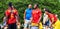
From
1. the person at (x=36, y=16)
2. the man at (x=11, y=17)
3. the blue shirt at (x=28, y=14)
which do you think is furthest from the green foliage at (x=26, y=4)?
the man at (x=11, y=17)

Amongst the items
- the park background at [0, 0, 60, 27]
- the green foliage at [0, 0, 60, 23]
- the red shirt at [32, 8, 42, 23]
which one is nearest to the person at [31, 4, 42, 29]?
the red shirt at [32, 8, 42, 23]

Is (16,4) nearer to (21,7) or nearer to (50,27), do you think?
(21,7)

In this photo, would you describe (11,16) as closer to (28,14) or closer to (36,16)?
(28,14)

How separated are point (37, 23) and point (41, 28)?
23 cm

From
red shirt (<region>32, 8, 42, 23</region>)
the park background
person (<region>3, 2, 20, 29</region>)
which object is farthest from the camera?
the park background

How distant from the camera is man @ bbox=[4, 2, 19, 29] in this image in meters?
11.0

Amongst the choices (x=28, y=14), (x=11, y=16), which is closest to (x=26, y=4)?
(x=28, y=14)

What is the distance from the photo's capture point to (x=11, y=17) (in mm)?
11094

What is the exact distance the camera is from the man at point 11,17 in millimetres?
11016

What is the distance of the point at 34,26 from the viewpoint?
11.4m

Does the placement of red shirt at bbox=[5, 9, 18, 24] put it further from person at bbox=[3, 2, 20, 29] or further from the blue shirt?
the blue shirt

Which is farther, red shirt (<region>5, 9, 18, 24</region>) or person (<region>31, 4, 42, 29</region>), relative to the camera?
person (<region>31, 4, 42, 29</region>)

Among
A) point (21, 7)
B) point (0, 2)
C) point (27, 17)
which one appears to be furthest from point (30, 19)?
point (0, 2)

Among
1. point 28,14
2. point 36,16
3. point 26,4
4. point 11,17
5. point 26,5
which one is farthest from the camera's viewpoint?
point 26,4
